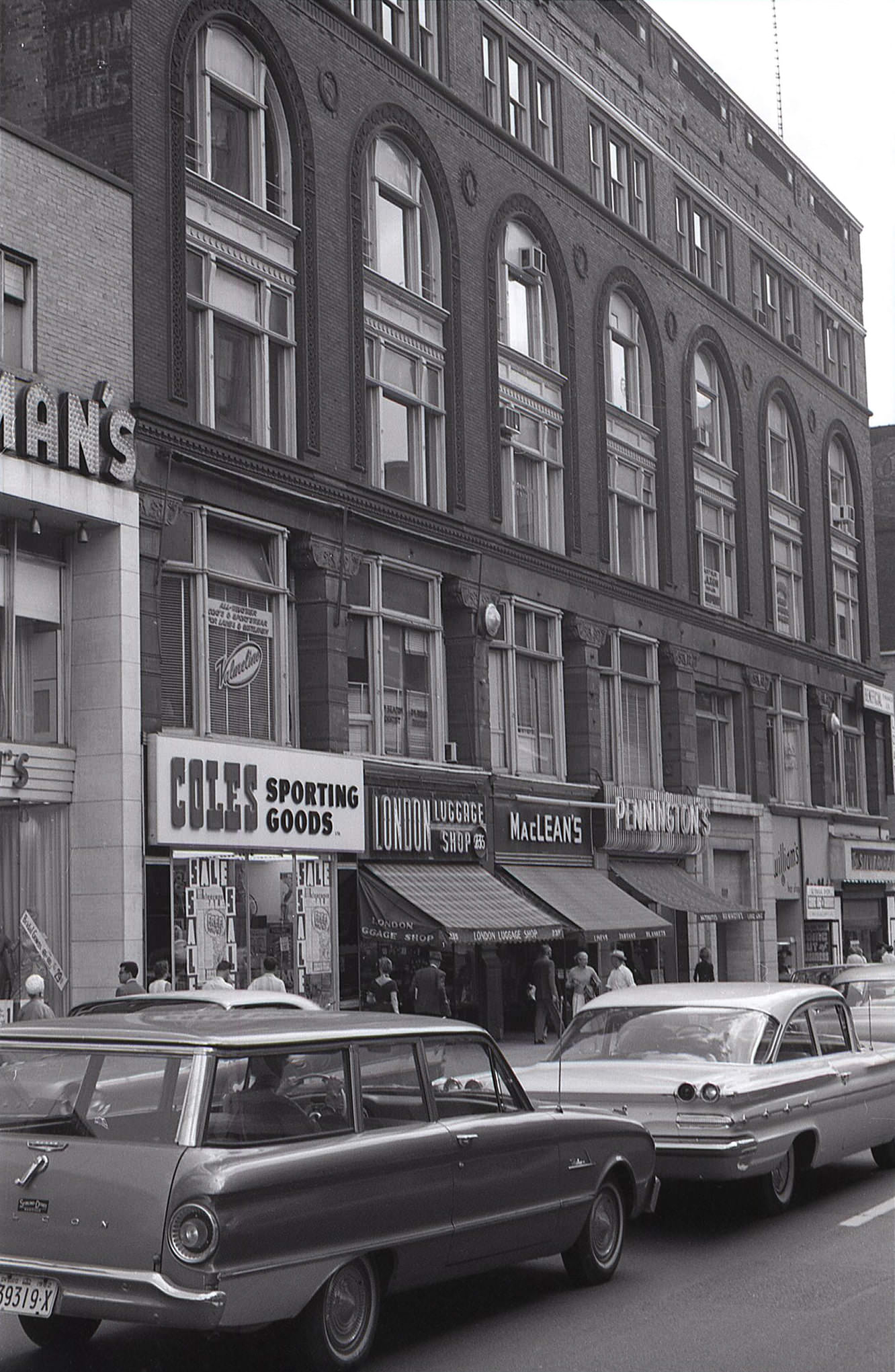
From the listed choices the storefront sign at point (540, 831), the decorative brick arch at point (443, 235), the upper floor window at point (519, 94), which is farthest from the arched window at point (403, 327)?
the storefront sign at point (540, 831)

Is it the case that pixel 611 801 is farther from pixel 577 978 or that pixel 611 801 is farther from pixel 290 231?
pixel 290 231

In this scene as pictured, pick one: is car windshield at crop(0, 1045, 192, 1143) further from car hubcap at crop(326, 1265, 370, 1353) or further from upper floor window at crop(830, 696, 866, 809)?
upper floor window at crop(830, 696, 866, 809)

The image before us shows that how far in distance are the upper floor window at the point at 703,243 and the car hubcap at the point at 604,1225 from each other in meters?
33.0

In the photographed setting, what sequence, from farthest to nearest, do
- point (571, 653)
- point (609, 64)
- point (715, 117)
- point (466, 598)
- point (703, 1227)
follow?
1. point (715, 117)
2. point (609, 64)
3. point (571, 653)
4. point (466, 598)
5. point (703, 1227)

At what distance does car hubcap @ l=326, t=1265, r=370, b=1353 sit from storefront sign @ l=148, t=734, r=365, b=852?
47.4 ft

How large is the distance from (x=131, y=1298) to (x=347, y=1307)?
1.15 m

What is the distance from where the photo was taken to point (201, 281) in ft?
80.1

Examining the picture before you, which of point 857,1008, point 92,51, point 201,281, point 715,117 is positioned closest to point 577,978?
point 857,1008

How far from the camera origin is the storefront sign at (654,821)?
33.9 m

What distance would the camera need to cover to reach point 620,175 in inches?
1485

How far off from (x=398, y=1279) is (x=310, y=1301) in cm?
66

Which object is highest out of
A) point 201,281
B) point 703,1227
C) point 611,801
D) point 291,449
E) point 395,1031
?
point 201,281

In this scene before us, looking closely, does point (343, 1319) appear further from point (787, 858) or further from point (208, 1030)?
point (787, 858)

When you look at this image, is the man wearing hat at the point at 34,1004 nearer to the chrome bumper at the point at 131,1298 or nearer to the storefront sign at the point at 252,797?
the storefront sign at the point at 252,797
